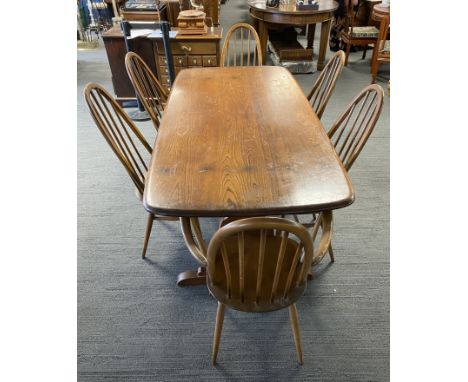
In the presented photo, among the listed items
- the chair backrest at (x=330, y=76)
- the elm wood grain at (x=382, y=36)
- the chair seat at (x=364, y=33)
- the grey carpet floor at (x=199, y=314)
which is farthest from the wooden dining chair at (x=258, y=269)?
the chair seat at (x=364, y=33)

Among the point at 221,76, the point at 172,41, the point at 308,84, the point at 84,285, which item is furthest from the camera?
the point at 308,84

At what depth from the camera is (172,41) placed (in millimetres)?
2717

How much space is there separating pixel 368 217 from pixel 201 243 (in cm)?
126

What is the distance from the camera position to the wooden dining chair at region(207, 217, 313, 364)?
70 centimetres

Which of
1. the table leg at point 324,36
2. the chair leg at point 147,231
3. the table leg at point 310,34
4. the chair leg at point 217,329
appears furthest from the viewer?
the table leg at point 310,34

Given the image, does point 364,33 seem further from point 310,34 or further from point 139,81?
point 139,81

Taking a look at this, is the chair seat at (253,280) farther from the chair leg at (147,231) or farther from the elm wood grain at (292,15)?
the elm wood grain at (292,15)

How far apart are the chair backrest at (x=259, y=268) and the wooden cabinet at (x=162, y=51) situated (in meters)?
2.14

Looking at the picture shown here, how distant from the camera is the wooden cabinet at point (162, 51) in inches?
107

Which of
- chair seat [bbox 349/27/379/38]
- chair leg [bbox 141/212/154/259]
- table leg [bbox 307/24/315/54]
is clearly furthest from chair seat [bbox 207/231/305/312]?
table leg [bbox 307/24/315/54]

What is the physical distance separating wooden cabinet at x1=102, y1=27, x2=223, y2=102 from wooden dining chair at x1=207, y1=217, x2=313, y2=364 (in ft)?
6.99

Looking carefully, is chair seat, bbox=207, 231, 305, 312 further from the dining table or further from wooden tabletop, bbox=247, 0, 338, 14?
wooden tabletop, bbox=247, 0, 338, 14

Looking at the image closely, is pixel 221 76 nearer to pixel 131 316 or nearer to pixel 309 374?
pixel 131 316

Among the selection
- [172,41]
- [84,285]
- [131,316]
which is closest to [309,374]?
[131,316]
